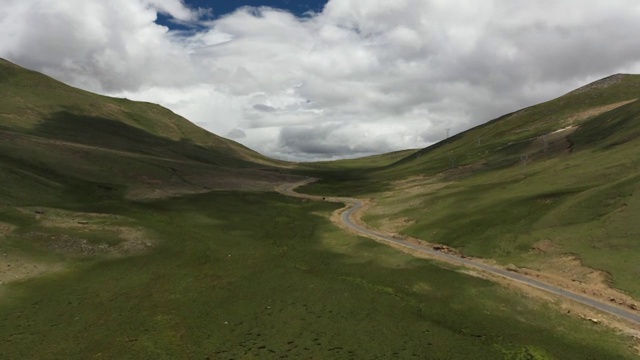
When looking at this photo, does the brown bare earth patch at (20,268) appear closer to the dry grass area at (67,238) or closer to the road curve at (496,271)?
the dry grass area at (67,238)

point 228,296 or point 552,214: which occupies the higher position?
point 552,214

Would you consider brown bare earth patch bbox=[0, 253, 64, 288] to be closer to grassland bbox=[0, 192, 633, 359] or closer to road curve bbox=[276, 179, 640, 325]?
grassland bbox=[0, 192, 633, 359]

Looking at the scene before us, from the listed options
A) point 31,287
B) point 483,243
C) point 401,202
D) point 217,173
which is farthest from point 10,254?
point 217,173

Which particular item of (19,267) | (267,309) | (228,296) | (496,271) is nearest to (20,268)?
(19,267)

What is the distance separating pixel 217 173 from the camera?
180875 mm

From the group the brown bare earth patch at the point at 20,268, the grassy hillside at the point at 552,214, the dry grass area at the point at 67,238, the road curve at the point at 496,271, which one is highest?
the grassy hillside at the point at 552,214

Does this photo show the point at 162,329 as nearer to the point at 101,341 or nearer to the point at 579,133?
the point at 101,341

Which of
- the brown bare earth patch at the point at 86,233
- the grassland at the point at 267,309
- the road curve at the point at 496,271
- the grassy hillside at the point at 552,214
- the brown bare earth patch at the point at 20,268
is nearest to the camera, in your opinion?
the grassland at the point at 267,309

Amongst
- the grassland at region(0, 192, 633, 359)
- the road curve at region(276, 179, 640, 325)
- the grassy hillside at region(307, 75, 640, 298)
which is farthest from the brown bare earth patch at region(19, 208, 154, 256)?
the grassy hillside at region(307, 75, 640, 298)

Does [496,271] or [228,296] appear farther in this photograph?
[496,271]

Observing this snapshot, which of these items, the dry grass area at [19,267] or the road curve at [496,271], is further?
the dry grass area at [19,267]

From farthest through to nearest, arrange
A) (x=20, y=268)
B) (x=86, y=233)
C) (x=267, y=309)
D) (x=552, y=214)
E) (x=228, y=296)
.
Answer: (x=552, y=214)
(x=86, y=233)
(x=20, y=268)
(x=228, y=296)
(x=267, y=309)

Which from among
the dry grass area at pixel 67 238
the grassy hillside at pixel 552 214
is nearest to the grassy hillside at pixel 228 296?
the dry grass area at pixel 67 238

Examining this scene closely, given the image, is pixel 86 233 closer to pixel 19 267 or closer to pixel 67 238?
pixel 67 238
